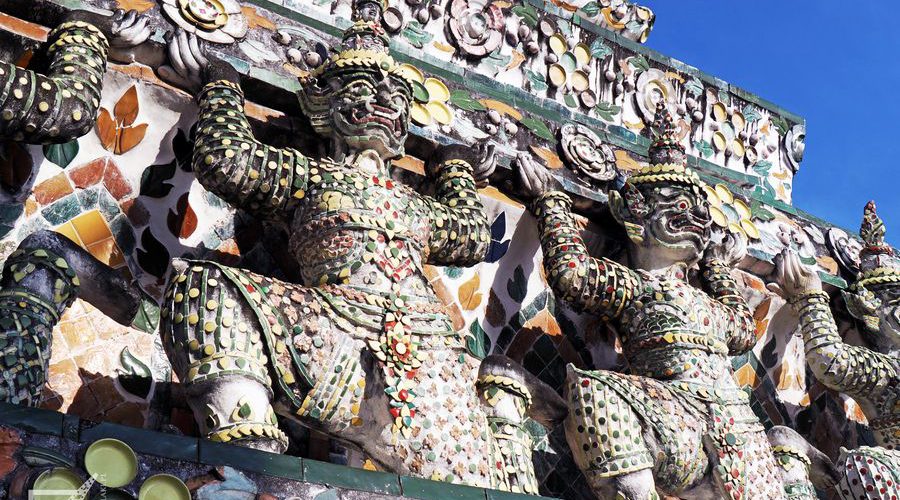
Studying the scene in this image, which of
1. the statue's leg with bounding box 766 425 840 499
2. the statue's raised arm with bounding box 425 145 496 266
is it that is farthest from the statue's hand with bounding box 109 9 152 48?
the statue's leg with bounding box 766 425 840 499

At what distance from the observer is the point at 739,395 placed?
22.0 ft

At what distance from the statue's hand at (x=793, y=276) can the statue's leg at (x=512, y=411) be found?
247 centimetres

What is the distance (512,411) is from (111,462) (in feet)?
7.58

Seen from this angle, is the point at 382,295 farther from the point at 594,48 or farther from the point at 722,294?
the point at 594,48

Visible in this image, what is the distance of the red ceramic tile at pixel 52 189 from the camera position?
5848mm

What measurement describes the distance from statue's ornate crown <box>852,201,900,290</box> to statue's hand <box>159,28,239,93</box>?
425cm

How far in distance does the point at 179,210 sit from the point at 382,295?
1.17m

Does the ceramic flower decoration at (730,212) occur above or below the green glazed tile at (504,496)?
above

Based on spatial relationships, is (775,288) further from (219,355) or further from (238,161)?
(219,355)

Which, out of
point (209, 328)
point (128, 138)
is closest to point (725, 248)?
point (128, 138)

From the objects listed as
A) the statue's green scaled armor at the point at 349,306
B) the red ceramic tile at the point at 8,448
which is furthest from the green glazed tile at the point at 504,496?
the red ceramic tile at the point at 8,448

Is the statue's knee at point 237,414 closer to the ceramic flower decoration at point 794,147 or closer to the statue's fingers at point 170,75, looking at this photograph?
the statue's fingers at point 170,75

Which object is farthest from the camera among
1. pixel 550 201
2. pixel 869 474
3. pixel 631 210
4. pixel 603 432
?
pixel 631 210

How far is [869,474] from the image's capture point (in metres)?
6.86
